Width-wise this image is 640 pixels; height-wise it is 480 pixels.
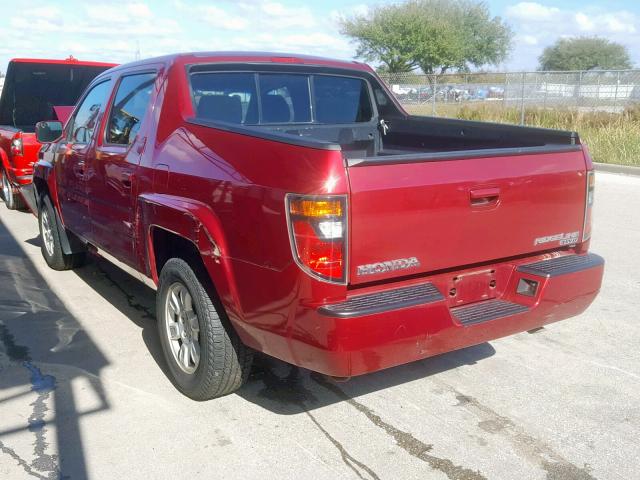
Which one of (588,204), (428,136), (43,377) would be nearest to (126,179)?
(43,377)

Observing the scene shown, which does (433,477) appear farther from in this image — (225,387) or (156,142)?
(156,142)

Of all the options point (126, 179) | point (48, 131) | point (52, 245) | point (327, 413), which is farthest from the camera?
point (52, 245)

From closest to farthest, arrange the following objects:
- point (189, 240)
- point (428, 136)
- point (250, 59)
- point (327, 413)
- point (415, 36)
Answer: point (189, 240)
point (327, 413)
point (250, 59)
point (428, 136)
point (415, 36)

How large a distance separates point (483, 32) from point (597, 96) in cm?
4256

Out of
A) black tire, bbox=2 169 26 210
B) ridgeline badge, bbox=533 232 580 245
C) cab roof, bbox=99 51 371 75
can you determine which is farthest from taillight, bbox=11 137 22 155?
ridgeline badge, bbox=533 232 580 245

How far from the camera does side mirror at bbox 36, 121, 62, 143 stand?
5996 mm

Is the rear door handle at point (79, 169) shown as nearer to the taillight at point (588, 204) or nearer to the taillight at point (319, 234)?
the taillight at point (319, 234)

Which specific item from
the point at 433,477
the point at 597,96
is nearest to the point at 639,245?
the point at 433,477

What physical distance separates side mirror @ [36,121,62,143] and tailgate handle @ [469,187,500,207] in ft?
13.6

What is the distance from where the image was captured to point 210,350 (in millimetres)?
3635

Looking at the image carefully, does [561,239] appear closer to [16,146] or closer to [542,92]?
[16,146]

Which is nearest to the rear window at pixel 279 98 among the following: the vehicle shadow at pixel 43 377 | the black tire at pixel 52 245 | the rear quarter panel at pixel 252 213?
the rear quarter panel at pixel 252 213

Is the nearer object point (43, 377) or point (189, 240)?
point (189, 240)

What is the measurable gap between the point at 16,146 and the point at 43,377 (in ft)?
19.6
